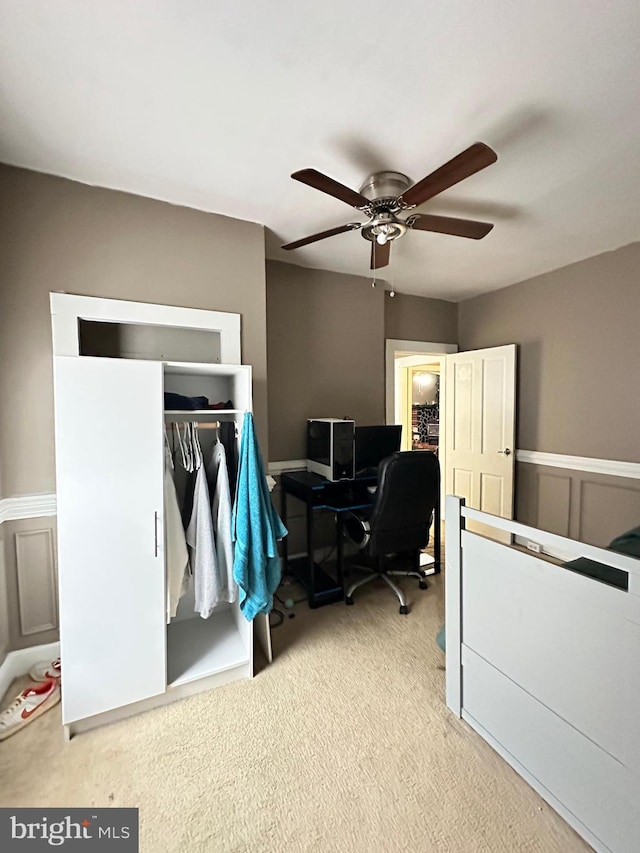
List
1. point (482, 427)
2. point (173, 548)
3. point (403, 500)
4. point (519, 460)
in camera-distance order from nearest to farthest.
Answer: point (173, 548) → point (403, 500) → point (519, 460) → point (482, 427)

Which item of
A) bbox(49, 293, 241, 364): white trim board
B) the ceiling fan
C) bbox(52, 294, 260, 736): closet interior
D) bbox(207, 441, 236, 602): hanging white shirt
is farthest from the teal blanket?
the ceiling fan

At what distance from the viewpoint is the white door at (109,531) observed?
1.54 metres

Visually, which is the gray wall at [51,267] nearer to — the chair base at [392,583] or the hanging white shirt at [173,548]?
the hanging white shirt at [173,548]

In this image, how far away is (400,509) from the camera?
2443 mm

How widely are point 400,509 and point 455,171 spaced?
1835 millimetres

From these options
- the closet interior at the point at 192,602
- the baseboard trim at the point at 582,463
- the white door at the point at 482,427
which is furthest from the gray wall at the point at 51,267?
the baseboard trim at the point at 582,463

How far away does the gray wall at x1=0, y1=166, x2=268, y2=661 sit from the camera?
1829mm

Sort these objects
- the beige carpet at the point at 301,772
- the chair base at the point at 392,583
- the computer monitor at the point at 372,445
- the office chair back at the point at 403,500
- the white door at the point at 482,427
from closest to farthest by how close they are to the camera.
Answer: the beige carpet at the point at 301,772 → the office chair back at the point at 403,500 → the chair base at the point at 392,583 → the computer monitor at the point at 372,445 → the white door at the point at 482,427

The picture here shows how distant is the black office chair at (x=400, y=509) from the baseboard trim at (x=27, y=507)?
1.85m

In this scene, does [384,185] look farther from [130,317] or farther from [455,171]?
[130,317]

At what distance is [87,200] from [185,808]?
2.71m

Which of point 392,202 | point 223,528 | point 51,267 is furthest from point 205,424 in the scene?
point 392,202

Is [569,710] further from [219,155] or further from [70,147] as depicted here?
[70,147]

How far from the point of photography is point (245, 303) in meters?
2.34
